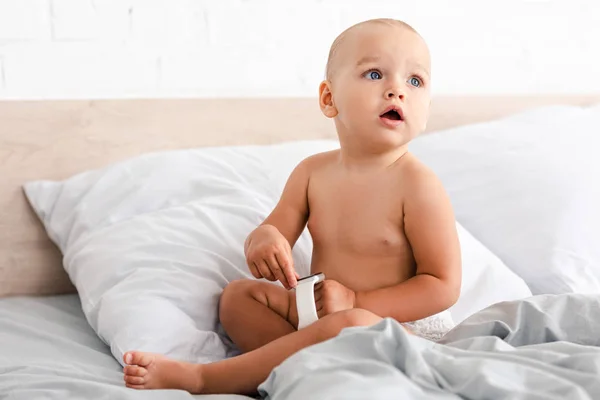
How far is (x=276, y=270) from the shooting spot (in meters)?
1.16

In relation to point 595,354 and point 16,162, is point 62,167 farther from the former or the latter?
point 595,354

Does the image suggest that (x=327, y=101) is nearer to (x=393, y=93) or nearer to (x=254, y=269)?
(x=393, y=93)

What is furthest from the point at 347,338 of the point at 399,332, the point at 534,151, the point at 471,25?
the point at 471,25

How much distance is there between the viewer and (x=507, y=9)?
208cm

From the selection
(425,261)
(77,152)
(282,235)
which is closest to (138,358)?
(282,235)

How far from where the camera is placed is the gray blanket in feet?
2.64

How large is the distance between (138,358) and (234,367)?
0.12 metres

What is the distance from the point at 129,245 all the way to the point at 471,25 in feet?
3.51

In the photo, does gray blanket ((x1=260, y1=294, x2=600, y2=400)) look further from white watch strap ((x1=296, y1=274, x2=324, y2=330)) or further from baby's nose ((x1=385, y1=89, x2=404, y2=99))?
baby's nose ((x1=385, y1=89, x2=404, y2=99))

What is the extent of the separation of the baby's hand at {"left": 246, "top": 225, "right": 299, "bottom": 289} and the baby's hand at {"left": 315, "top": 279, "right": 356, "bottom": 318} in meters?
0.04

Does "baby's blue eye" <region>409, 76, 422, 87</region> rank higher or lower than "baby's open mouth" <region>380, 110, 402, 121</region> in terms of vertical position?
higher

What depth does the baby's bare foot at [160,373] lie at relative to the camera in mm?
1046

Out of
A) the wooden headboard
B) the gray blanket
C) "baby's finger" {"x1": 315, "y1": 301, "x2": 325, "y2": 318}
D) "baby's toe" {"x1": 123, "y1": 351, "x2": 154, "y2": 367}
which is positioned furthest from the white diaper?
the wooden headboard

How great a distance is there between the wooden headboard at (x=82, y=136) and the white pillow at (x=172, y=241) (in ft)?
0.19
